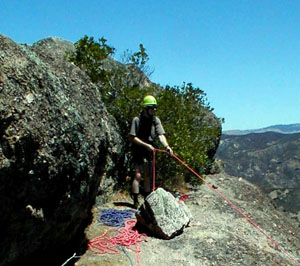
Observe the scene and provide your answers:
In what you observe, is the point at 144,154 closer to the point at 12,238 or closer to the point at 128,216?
the point at 128,216

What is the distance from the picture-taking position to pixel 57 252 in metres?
6.16

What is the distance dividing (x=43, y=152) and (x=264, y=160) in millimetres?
39256

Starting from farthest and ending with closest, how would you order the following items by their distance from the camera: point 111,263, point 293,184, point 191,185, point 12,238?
point 293,184 < point 191,185 < point 111,263 < point 12,238

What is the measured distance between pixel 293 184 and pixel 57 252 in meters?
32.1

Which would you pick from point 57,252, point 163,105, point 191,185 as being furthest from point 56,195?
point 191,185

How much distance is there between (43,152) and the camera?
4.96 metres

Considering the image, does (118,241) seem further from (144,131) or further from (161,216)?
(144,131)

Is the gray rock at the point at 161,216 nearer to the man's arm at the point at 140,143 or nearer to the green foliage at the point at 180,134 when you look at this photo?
the man's arm at the point at 140,143

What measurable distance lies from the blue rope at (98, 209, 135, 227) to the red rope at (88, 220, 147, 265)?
344 mm

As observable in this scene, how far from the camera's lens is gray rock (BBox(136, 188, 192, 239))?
7.77 m

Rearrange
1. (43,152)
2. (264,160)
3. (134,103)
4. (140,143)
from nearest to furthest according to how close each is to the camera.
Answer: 1. (43,152)
2. (140,143)
3. (134,103)
4. (264,160)

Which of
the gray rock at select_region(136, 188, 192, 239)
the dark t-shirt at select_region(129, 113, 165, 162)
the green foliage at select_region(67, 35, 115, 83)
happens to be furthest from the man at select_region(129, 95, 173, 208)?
the green foliage at select_region(67, 35, 115, 83)

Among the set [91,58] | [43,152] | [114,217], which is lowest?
[114,217]

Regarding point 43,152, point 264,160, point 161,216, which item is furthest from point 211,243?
point 264,160
